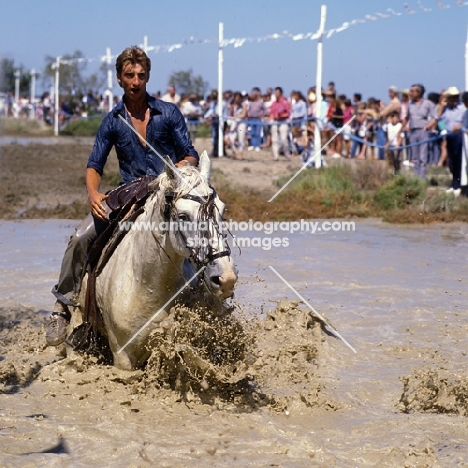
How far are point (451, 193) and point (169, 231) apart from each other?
10.8 metres

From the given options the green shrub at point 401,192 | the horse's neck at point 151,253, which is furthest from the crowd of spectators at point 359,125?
the horse's neck at point 151,253

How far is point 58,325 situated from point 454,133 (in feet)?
36.3

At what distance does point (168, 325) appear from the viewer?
5586mm

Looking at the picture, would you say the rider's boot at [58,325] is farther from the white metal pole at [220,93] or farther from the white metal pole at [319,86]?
the white metal pole at [220,93]

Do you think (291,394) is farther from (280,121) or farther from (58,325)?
(280,121)

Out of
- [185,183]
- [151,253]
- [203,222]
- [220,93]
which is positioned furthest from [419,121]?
[203,222]

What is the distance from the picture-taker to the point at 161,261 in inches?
217

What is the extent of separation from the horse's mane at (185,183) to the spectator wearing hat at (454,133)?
36.4 feet

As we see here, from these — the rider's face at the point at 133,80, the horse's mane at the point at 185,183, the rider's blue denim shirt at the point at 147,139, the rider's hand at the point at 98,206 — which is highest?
the rider's face at the point at 133,80

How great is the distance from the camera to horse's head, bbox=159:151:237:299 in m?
4.95

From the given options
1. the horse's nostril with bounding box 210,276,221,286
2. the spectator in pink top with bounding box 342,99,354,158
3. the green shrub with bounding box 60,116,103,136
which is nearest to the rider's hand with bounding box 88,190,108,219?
the horse's nostril with bounding box 210,276,221,286

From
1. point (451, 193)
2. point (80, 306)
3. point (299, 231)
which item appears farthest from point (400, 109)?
point (80, 306)

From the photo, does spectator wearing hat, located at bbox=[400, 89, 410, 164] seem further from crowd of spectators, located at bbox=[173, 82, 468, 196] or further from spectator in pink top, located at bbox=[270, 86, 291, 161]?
spectator in pink top, located at bbox=[270, 86, 291, 161]

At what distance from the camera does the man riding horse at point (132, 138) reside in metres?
6.23
